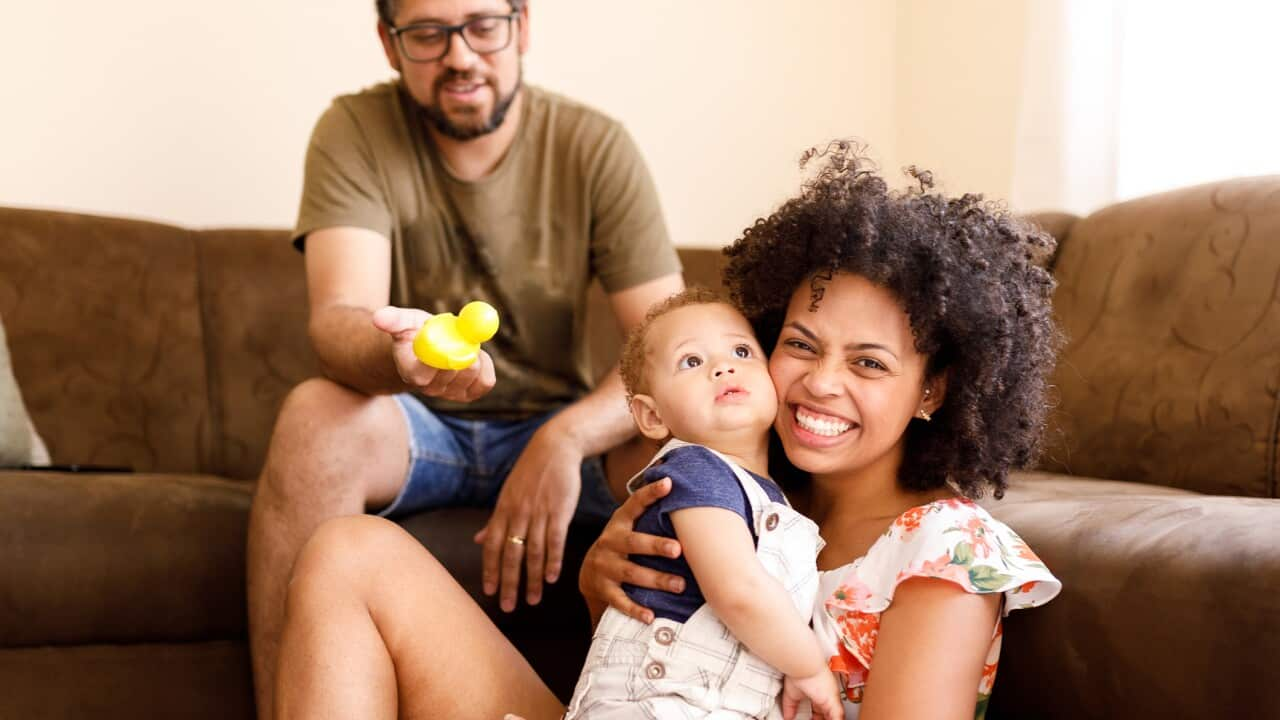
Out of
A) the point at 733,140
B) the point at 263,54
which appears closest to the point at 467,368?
the point at 263,54

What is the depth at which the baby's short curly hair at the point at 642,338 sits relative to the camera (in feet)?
3.92

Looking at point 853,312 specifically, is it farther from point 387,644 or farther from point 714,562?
point 387,644

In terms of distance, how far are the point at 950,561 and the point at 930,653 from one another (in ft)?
0.28

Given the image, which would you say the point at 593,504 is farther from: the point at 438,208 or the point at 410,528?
the point at 438,208

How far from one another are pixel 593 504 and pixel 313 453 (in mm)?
436

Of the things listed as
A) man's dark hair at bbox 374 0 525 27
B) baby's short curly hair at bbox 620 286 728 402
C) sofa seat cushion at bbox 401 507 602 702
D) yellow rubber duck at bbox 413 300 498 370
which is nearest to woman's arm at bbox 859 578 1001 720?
baby's short curly hair at bbox 620 286 728 402

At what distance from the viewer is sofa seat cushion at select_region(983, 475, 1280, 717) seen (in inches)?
36.4

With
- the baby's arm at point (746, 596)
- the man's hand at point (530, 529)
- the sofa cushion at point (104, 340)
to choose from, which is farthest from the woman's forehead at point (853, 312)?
the sofa cushion at point (104, 340)

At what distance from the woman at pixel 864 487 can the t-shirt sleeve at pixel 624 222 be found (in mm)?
629

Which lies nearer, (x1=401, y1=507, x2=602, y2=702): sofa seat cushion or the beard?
(x1=401, y1=507, x2=602, y2=702): sofa seat cushion

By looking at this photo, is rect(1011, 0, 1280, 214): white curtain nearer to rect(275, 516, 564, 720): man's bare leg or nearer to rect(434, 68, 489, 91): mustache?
rect(434, 68, 489, 91): mustache

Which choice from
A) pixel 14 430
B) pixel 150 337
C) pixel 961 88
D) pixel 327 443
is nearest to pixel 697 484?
pixel 327 443

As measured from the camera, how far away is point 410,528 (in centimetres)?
160

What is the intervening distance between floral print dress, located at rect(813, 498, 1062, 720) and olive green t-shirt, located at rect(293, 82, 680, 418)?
871 millimetres
